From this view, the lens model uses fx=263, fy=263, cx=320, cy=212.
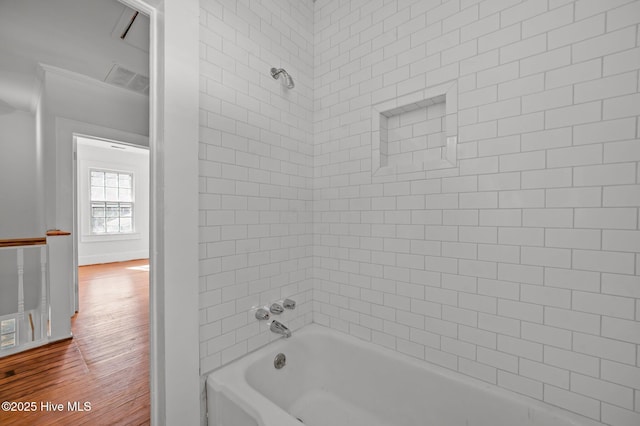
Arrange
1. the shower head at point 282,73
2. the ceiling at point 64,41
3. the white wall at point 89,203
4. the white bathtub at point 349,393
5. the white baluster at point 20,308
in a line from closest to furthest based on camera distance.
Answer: the white bathtub at point 349,393 < the shower head at point 282,73 < the ceiling at point 64,41 < the white baluster at point 20,308 < the white wall at point 89,203

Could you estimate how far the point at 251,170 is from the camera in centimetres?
151

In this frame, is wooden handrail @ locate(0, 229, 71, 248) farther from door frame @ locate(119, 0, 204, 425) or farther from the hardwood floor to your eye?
door frame @ locate(119, 0, 204, 425)

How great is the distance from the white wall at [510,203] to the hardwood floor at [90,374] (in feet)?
5.36

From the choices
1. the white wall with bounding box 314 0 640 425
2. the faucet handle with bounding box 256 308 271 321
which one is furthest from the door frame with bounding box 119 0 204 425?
the white wall with bounding box 314 0 640 425

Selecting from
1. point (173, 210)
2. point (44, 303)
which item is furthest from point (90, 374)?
point (173, 210)

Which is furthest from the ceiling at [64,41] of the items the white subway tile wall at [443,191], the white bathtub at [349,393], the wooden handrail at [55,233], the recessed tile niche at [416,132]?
the white bathtub at [349,393]

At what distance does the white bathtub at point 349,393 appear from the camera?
43.8 inches

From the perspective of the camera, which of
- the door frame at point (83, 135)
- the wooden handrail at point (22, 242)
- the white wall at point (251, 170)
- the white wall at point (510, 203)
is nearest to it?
the white wall at point (510, 203)

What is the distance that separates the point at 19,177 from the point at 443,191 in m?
4.48

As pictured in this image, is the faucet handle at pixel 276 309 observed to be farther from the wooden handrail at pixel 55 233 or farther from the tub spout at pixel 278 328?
the wooden handrail at pixel 55 233

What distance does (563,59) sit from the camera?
107cm

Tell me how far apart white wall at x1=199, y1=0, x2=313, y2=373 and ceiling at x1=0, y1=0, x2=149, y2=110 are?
1.22 meters

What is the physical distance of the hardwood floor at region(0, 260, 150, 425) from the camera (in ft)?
5.42

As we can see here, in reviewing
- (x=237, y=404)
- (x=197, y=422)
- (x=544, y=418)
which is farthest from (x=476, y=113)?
(x=197, y=422)
